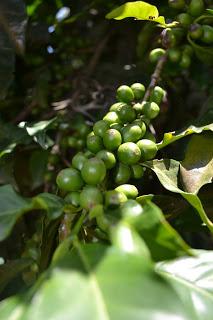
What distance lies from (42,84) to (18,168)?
0.32 m

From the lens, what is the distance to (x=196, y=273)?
86 cm

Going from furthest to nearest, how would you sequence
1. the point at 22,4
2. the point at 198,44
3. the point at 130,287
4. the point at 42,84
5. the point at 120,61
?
the point at 120,61 < the point at 42,84 < the point at 22,4 < the point at 198,44 < the point at 130,287

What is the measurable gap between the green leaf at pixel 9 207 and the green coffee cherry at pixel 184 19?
627 millimetres

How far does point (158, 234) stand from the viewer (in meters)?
0.72

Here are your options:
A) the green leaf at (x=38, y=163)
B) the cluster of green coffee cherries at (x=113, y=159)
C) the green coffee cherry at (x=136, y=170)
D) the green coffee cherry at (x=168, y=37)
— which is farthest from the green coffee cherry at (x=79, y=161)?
the green leaf at (x=38, y=163)

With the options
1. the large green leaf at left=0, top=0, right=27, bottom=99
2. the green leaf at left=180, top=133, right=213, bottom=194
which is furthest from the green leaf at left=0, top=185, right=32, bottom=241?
the large green leaf at left=0, top=0, right=27, bottom=99

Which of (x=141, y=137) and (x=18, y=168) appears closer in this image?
(x=141, y=137)

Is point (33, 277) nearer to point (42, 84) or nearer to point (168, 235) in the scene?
point (168, 235)

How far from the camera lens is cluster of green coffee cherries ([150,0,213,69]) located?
121 cm

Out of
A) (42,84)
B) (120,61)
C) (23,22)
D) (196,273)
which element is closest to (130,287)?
(196,273)

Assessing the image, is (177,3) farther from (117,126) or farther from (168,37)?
(117,126)

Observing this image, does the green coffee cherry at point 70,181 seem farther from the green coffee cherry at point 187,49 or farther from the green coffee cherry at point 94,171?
the green coffee cherry at point 187,49

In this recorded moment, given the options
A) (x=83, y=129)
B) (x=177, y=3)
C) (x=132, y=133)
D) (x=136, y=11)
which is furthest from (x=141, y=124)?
(x=83, y=129)

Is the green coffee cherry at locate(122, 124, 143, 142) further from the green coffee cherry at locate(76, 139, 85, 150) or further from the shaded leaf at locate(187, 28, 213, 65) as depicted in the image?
the green coffee cherry at locate(76, 139, 85, 150)
